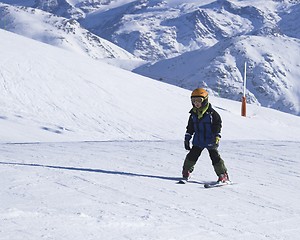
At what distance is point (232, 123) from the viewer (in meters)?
22.8

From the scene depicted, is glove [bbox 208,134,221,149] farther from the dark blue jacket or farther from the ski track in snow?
the ski track in snow

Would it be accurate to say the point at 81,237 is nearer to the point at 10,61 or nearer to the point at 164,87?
the point at 10,61

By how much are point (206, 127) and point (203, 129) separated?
57mm

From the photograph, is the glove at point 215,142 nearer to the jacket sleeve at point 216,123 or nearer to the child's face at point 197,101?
the jacket sleeve at point 216,123

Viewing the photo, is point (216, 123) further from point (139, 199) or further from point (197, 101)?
point (139, 199)

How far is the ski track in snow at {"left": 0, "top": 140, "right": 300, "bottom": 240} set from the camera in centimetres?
513

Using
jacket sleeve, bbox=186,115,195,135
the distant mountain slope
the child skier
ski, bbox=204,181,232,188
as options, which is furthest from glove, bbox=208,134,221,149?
the distant mountain slope

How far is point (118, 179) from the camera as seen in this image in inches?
305

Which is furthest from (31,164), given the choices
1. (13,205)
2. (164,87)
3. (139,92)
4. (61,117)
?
(164,87)

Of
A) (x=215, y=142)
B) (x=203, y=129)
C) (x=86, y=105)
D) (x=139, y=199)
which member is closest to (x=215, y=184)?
(x=215, y=142)

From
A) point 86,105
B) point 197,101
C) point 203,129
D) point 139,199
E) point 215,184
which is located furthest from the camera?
point 86,105

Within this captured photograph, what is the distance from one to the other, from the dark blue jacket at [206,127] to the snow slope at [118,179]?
0.66 metres

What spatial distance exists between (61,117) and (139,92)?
6.04m

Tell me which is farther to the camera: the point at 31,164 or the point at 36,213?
the point at 31,164
